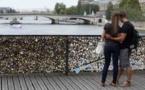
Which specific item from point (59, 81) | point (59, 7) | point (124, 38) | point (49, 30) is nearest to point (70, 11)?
point (59, 7)

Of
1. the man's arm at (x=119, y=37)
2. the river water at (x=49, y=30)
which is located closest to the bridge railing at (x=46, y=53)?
the man's arm at (x=119, y=37)

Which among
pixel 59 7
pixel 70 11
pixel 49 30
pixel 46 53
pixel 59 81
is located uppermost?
pixel 46 53

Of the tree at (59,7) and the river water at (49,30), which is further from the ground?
the river water at (49,30)

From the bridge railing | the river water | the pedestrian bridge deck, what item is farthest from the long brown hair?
the river water

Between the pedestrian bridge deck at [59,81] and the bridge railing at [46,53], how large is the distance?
176mm

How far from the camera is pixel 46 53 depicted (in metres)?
9.04

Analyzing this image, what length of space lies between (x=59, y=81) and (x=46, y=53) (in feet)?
3.13

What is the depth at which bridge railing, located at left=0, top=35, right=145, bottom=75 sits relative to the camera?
29.1 ft

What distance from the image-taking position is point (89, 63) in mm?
9438

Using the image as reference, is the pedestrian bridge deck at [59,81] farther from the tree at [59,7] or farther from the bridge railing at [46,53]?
the tree at [59,7]

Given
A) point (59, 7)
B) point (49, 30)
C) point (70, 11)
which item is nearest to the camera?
point (49, 30)

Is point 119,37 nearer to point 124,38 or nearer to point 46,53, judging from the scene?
point 124,38

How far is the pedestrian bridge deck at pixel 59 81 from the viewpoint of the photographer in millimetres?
7715

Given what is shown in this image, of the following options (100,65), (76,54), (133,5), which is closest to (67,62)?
(76,54)
